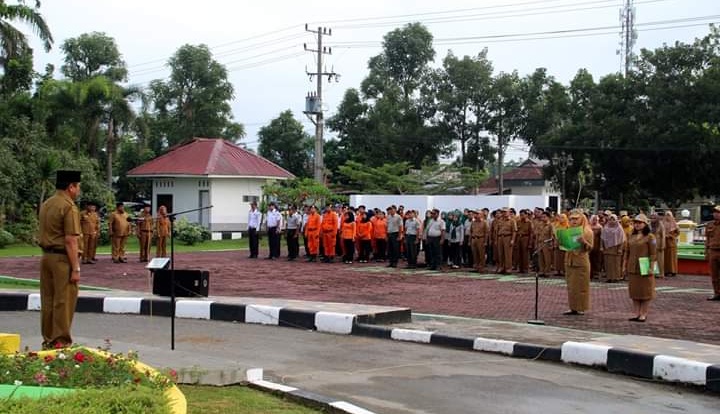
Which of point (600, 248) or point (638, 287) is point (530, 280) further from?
point (638, 287)

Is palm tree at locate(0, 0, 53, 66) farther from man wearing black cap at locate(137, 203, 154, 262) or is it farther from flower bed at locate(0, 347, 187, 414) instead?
flower bed at locate(0, 347, 187, 414)

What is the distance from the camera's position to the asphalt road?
752 centimetres

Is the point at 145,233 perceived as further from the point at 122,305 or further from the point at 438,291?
the point at 122,305

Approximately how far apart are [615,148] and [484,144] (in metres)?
9.37

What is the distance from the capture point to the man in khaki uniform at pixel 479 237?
75.3 ft

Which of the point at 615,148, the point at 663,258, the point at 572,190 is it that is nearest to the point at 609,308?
the point at 663,258

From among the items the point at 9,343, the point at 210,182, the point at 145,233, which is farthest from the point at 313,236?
the point at 9,343

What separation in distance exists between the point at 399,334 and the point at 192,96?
43.5 m

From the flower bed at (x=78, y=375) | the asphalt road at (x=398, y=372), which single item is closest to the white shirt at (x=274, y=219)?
the asphalt road at (x=398, y=372)

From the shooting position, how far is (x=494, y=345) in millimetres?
10406

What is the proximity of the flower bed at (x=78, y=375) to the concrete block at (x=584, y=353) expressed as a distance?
203 inches

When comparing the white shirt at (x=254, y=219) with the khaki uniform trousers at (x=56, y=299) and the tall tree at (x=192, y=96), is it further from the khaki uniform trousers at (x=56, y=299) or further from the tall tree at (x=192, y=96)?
the tall tree at (x=192, y=96)

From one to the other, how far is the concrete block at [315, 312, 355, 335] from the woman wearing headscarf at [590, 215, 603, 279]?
11.0m

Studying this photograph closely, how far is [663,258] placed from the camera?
2169 centimetres
